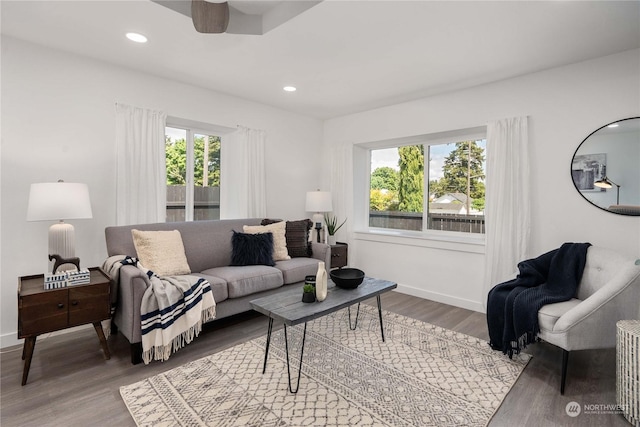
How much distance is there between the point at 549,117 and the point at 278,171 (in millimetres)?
3245

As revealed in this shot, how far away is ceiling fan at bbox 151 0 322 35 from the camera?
221 centimetres

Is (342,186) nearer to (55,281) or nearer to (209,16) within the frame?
(209,16)

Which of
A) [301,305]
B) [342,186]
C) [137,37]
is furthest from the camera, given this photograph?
[342,186]

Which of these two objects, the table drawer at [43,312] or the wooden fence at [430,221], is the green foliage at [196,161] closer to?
the table drawer at [43,312]

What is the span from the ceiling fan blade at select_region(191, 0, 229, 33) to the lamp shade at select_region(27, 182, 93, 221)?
5.11 feet

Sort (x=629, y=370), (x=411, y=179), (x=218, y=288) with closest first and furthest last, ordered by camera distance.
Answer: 1. (x=629, y=370)
2. (x=218, y=288)
3. (x=411, y=179)

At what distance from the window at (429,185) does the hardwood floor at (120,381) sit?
60.5 inches

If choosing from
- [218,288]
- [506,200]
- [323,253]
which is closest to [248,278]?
[218,288]

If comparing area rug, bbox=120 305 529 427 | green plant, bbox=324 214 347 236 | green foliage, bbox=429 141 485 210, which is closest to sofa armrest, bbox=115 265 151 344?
area rug, bbox=120 305 529 427

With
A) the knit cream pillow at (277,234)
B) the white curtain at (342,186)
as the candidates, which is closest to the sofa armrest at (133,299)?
the knit cream pillow at (277,234)

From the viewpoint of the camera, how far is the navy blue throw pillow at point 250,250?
3393 millimetres

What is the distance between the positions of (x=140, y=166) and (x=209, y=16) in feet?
5.75

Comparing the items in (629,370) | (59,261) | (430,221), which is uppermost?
(430,221)

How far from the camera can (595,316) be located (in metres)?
2.10
